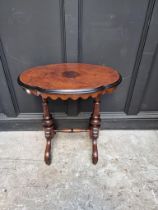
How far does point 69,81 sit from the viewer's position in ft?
3.41

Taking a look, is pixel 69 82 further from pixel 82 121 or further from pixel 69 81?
pixel 82 121

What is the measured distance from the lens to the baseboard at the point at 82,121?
168cm

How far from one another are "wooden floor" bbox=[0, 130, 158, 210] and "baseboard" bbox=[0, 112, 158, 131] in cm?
7

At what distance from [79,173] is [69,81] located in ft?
2.45

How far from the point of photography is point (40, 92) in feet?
3.22

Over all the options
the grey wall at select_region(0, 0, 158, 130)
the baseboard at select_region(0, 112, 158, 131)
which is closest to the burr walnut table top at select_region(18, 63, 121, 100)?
the grey wall at select_region(0, 0, 158, 130)

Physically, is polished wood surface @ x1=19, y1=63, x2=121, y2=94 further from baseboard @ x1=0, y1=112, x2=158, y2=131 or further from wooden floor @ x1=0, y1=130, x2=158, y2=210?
wooden floor @ x1=0, y1=130, x2=158, y2=210

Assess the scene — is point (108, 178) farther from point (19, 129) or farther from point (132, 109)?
point (19, 129)

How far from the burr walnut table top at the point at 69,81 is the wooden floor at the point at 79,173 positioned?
0.68 meters

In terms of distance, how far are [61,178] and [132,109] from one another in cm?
93

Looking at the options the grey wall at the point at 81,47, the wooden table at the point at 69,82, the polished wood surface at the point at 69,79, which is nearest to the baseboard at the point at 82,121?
the grey wall at the point at 81,47

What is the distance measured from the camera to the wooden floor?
1146 millimetres

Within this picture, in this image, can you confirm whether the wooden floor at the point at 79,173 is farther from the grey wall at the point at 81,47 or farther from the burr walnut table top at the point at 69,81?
the burr walnut table top at the point at 69,81

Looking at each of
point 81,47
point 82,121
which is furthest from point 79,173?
point 81,47
